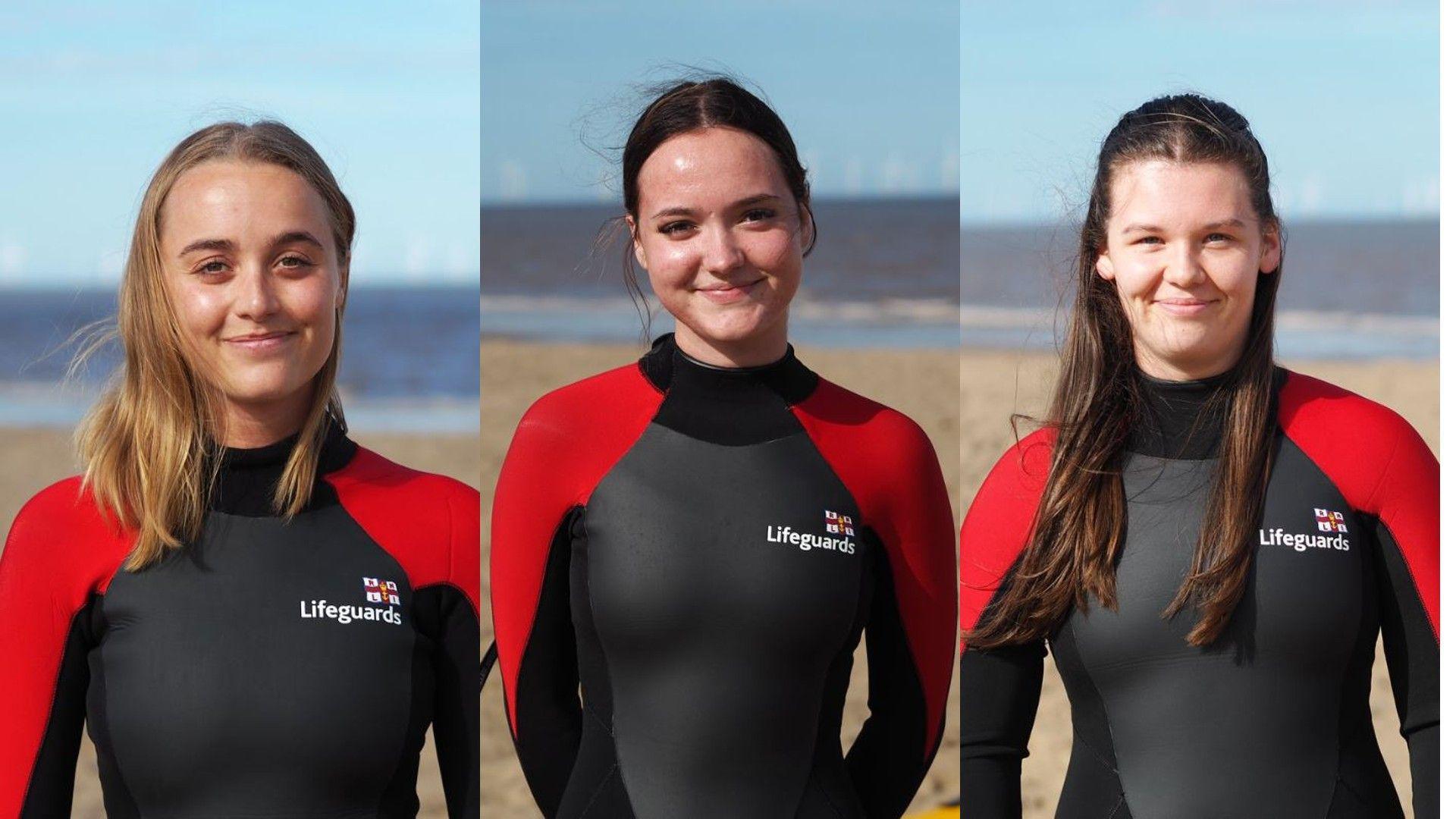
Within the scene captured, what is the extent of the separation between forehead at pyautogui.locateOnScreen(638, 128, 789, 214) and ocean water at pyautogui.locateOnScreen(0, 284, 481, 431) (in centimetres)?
865

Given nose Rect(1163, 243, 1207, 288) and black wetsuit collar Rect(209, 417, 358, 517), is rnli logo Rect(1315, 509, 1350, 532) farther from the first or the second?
black wetsuit collar Rect(209, 417, 358, 517)

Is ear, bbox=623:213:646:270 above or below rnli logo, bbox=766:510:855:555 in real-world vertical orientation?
above

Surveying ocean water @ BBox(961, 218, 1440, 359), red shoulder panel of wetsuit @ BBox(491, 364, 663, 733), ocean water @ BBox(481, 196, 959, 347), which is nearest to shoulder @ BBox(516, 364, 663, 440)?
red shoulder panel of wetsuit @ BBox(491, 364, 663, 733)

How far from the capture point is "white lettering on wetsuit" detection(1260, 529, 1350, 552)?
8.08ft

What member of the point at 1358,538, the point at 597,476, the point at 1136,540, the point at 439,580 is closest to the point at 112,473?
the point at 439,580

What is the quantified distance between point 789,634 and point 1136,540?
619mm

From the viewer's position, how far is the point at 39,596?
2.38 meters

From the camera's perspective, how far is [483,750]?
15.2 ft

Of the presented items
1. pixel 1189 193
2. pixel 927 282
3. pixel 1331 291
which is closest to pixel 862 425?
pixel 1189 193

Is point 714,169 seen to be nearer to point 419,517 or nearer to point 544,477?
point 544,477

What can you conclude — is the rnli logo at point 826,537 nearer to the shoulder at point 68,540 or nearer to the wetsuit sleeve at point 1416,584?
the wetsuit sleeve at point 1416,584

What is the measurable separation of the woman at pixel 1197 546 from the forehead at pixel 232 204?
1299 millimetres

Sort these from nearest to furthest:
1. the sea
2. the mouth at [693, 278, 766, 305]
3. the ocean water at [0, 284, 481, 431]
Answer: the mouth at [693, 278, 766, 305], the sea, the ocean water at [0, 284, 481, 431]

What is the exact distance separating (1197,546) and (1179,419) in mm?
224
